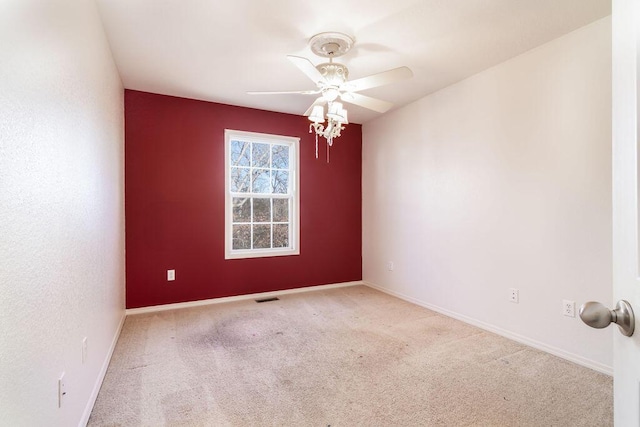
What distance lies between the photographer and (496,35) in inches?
92.6

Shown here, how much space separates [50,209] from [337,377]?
72.1 inches

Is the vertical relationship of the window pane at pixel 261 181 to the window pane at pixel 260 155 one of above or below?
below

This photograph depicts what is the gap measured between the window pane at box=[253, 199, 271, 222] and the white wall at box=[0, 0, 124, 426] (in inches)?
79.9

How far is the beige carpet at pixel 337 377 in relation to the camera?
1.72 meters

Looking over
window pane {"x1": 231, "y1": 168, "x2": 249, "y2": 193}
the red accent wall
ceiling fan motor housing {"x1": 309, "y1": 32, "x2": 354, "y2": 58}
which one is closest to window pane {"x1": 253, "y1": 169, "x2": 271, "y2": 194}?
window pane {"x1": 231, "y1": 168, "x2": 249, "y2": 193}

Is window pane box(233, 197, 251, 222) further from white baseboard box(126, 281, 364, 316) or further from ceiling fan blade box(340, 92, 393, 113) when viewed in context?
ceiling fan blade box(340, 92, 393, 113)

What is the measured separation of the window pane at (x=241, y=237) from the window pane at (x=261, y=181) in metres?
0.50

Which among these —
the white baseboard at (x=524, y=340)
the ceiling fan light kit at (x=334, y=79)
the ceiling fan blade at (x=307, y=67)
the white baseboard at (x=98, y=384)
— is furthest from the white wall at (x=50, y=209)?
the white baseboard at (x=524, y=340)

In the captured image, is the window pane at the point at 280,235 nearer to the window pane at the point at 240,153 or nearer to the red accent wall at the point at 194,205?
the red accent wall at the point at 194,205

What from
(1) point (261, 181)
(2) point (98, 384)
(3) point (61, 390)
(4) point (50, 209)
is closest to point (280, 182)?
(1) point (261, 181)

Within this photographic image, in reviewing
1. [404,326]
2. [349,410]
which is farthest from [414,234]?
[349,410]

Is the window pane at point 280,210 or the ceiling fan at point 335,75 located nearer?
the ceiling fan at point 335,75

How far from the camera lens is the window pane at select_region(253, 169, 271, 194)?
162 inches

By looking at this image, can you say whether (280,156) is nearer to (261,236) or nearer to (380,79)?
(261,236)
